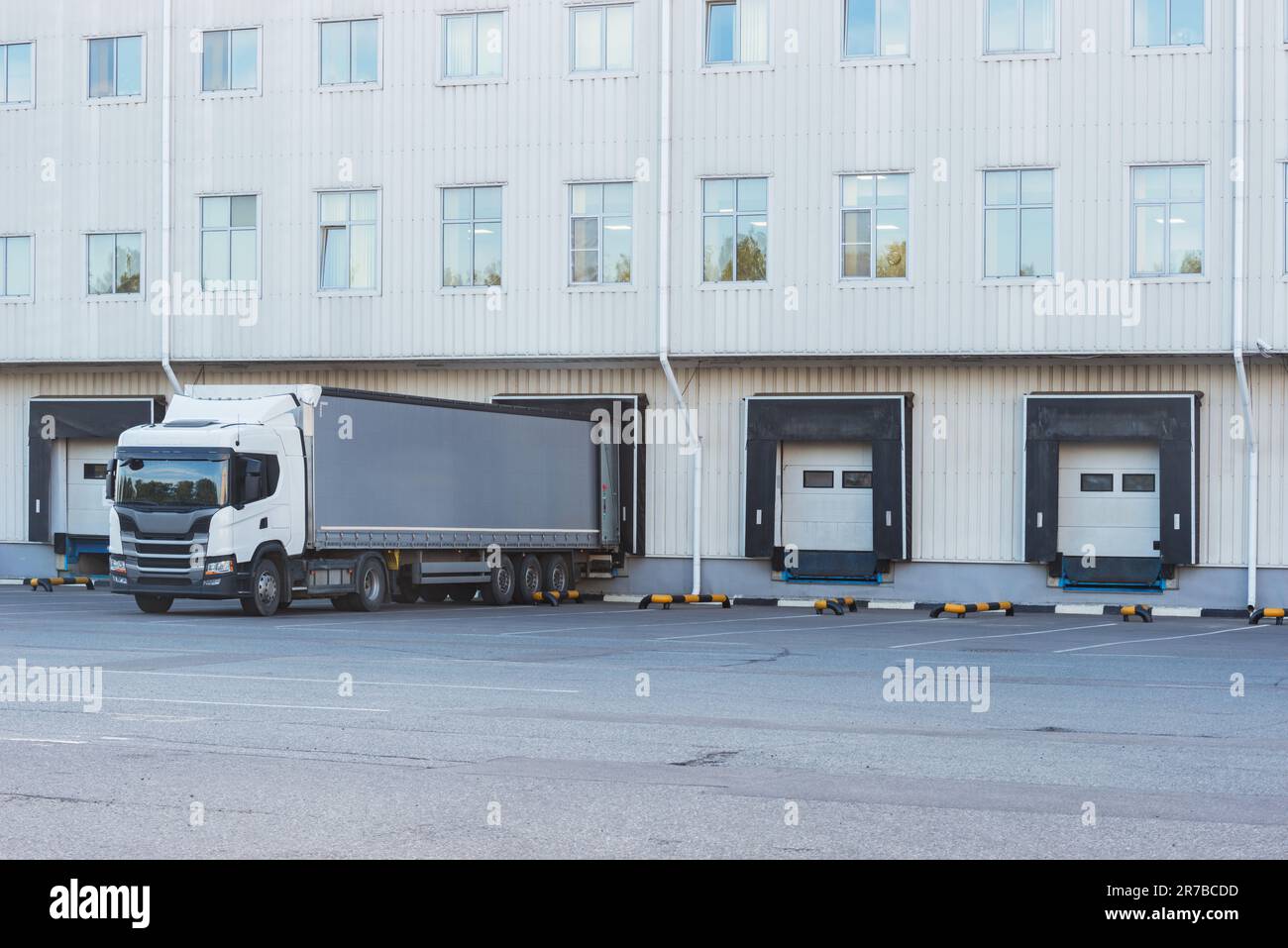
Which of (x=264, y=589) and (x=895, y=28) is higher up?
(x=895, y=28)

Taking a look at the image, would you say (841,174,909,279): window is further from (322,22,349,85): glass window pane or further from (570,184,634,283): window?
(322,22,349,85): glass window pane

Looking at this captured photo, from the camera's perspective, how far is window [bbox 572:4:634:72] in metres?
35.9

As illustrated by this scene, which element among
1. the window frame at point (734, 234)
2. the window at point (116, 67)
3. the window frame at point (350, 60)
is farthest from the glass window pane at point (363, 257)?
the window frame at point (734, 234)

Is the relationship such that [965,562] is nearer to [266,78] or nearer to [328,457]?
[328,457]

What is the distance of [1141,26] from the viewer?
109 feet

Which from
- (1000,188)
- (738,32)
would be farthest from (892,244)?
(738,32)

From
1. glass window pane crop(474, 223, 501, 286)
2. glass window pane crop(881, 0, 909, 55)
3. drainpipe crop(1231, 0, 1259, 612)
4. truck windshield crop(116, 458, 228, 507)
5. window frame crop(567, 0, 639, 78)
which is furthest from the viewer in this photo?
glass window pane crop(474, 223, 501, 286)

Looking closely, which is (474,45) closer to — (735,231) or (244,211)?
(244,211)

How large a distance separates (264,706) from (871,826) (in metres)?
6.70

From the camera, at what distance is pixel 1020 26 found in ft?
111

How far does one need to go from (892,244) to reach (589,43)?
7170 millimetres

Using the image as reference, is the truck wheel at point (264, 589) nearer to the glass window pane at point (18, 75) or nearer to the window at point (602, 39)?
the window at point (602, 39)

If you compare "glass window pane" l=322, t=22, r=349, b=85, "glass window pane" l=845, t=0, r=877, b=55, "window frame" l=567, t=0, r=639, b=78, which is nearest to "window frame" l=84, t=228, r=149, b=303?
"glass window pane" l=322, t=22, r=349, b=85

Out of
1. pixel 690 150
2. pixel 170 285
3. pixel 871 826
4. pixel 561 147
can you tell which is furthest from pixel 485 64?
pixel 871 826
